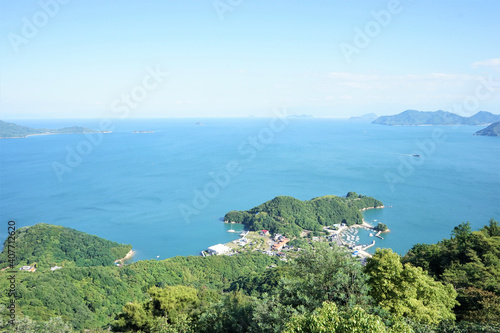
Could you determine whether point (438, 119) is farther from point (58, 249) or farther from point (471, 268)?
point (58, 249)

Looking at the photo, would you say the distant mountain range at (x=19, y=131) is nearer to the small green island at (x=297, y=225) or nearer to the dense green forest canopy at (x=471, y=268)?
the small green island at (x=297, y=225)

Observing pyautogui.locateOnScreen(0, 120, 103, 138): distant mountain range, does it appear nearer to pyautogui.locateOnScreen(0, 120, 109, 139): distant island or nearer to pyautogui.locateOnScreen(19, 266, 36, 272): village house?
pyautogui.locateOnScreen(0, 120, 109, 139): distant island

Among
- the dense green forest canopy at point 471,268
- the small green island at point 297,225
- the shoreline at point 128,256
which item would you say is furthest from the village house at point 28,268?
the dense green forest canopy at point 471,268

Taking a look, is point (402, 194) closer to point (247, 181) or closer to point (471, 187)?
point (471, 187)

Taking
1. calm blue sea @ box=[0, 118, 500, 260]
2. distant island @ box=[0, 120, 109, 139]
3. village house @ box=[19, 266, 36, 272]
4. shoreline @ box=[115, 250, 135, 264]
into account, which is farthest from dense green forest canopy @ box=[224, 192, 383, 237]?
distant island @ box=[0, 120, 109, 139]

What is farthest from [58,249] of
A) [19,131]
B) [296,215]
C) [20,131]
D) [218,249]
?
[20,131]

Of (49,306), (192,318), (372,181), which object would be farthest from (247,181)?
(192,318)
